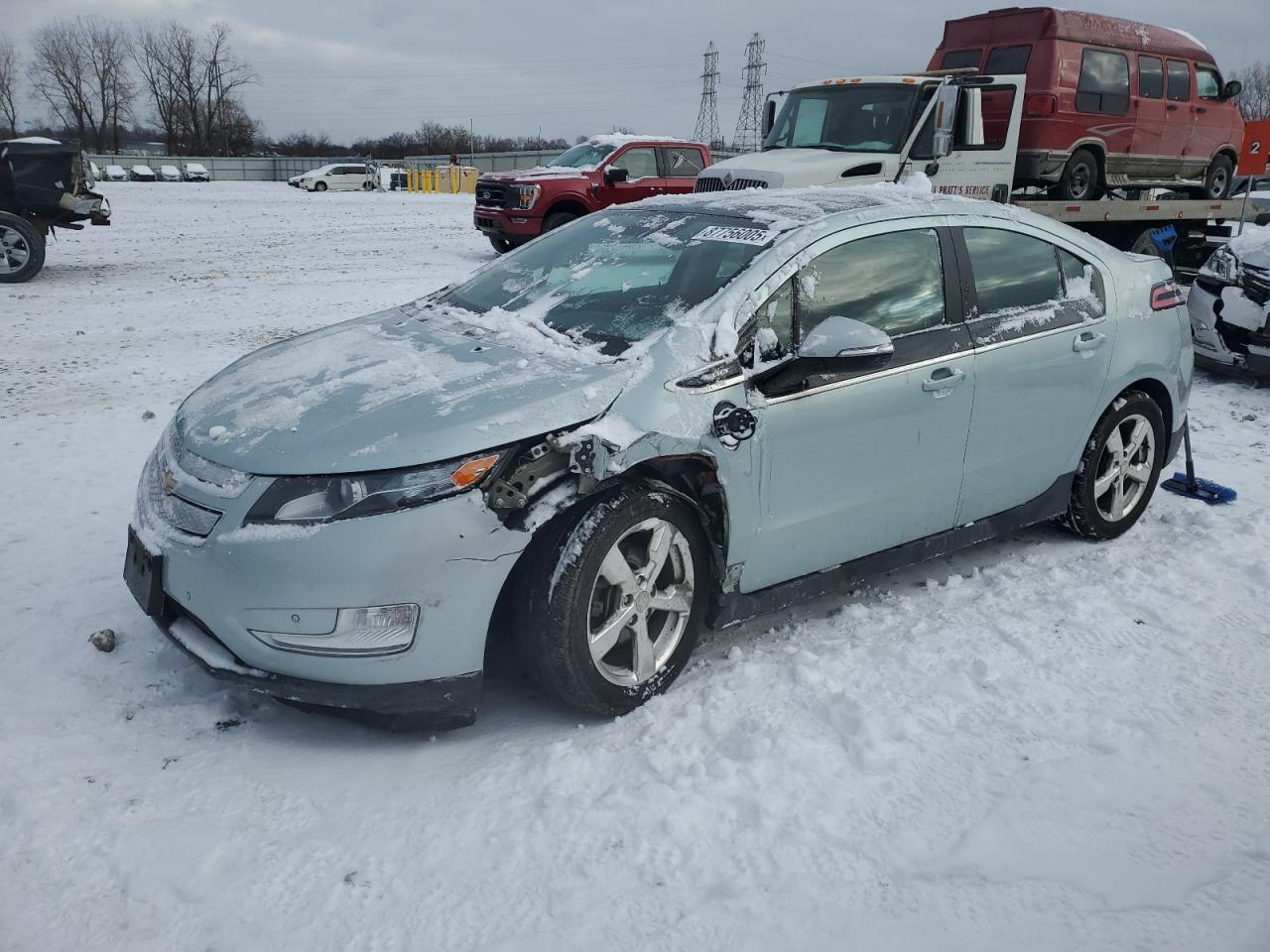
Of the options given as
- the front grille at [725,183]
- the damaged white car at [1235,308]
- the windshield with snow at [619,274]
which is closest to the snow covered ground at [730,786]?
the windshield with snow at [619,274]

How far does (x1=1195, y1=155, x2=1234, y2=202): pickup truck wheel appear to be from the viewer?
13805 mm

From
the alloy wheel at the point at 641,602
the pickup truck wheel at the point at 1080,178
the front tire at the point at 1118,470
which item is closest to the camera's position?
the alloy wheel at the point at 641,602

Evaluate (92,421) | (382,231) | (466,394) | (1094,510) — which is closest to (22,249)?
(92,421)

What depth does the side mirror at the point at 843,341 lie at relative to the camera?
3234 millimetres

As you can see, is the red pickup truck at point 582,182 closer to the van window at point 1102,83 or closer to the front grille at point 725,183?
the front grille at point 725,183

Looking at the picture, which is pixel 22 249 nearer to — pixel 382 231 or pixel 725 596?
pixel 382 231

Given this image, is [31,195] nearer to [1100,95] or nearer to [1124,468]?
[1124,468]

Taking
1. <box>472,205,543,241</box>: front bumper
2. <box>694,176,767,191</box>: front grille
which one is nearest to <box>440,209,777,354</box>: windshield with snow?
<box>694,176,767,191</box>: front grille

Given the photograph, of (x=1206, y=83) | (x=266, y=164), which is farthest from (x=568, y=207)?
(x=266, y=164)

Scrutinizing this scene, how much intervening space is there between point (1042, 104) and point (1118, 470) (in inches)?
315

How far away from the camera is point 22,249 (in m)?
11.4

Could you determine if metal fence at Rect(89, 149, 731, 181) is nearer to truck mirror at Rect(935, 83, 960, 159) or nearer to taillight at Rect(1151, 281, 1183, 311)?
truck mirror at Rect(935, 83, 960, 159)

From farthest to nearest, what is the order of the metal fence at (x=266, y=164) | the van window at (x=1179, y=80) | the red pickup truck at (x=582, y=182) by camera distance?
the metal fence at (x=266, y=164), the red pickup truck at (x=582, y=182), the van window at (x=1179, y=80)

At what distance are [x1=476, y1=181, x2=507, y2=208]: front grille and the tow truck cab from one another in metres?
4.58
